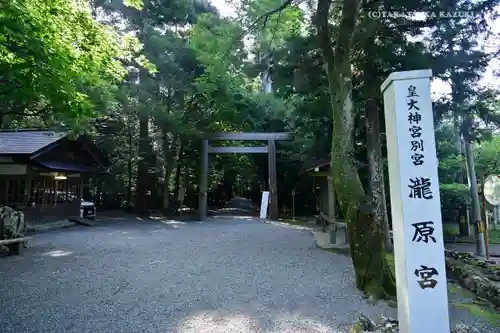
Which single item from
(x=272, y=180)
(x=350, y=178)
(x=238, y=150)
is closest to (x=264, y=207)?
(x=272, y=180)

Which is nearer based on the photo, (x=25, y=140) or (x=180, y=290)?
(x=180, y=290)

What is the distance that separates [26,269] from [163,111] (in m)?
10.6

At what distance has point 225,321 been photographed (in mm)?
4059

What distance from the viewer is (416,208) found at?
9.50 feet

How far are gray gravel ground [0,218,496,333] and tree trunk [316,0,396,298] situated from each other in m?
0.43

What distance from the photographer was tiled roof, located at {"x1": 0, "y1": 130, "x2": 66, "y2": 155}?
1225cm

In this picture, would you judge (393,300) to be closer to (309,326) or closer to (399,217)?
(309,326)

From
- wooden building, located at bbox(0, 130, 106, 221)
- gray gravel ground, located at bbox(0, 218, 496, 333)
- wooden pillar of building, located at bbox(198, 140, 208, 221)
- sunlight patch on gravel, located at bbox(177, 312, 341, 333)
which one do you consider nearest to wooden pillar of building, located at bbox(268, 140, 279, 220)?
→ wooden pillar of building, located at bbox(198, 140, 208, 221)

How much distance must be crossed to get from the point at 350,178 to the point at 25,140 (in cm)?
1305

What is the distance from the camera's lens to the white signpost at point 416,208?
2.80 meters

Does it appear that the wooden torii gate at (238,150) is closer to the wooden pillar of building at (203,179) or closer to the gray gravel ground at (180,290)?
the wooden pillar of building at (203,179)

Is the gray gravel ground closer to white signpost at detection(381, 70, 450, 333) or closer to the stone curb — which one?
white signpost at detection(381, 70, 450, 333)

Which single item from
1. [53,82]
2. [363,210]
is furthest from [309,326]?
[53,82]

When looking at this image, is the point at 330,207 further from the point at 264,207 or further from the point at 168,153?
the point at 168,153
